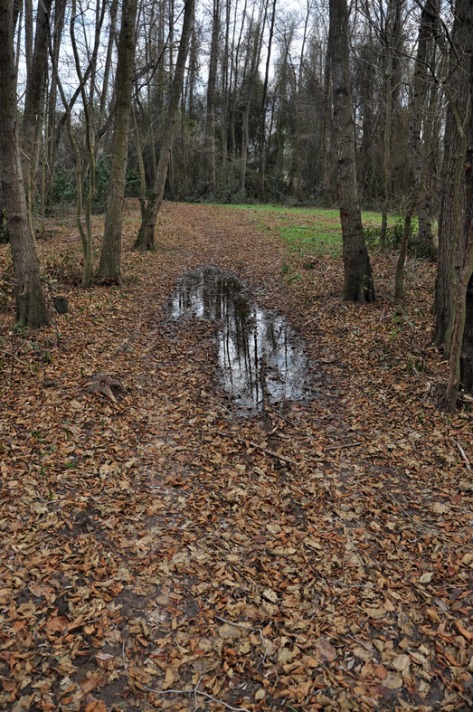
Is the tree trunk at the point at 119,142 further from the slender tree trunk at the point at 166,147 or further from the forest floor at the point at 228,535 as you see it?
the slender tree trunk at the point at 166,147

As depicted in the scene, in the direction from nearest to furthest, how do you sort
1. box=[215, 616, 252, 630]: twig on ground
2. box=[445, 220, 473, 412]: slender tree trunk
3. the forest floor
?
the forest floor, box=[215, 616, 252, 630]: twig on ground, box=[445, 220, 473, 412]: slender tree trunk

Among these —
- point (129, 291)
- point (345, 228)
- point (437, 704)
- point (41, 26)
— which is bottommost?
point (437, 704)

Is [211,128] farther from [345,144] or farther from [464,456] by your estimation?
[464,456]

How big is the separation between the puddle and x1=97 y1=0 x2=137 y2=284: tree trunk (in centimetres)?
179

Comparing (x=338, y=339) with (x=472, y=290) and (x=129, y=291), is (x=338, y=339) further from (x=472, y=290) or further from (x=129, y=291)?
(x=129, y=291)

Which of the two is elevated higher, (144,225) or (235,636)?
(144,225)

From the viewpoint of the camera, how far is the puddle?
7.05 metres

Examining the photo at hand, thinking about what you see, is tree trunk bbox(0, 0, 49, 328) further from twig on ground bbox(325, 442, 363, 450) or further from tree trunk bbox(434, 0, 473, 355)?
A: tree trunk bbox(434, 0, 473, 355)

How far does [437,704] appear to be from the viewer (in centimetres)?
293

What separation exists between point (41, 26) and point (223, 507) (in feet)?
38.1

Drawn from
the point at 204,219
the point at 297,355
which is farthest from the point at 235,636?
the point at 204,219

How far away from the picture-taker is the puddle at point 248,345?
7047mm

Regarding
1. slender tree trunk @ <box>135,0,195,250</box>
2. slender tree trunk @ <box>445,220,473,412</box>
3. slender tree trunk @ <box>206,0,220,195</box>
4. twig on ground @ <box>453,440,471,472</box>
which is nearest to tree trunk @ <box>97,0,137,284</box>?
slender tree trunk @ <box>135,0,195,250</box>

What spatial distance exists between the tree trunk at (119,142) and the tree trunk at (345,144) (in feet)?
14.9
